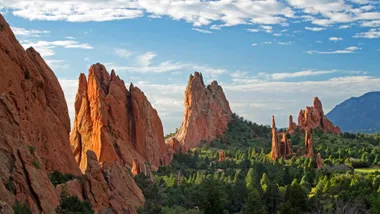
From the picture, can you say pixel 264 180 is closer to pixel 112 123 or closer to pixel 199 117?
pixel 112 123

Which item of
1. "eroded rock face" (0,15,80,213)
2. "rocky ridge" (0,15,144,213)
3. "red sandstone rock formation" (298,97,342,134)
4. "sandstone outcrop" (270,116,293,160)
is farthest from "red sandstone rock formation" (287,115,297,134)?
"eroded rock face" (0,15,80,213)

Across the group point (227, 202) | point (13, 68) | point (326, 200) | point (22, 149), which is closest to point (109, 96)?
point (227, 202)

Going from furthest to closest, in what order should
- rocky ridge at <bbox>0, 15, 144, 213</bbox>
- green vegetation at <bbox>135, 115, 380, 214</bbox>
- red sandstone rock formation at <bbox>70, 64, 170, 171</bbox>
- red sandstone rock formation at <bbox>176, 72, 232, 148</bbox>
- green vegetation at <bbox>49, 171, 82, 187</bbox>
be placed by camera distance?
red sandstone rock formation at <bbox>176, 72, 232, 148</bbox>, red sandstone rock formation at <bbox>70, 64, 170, 171</bbox>, green vegetation at <bbox>135, 115, 380, 214</bbox>, green vegetation at <bbox>49, 171, 82, 187</bbox>, rocky ridge at <bbox>0, 15, 144, 213</bbox>

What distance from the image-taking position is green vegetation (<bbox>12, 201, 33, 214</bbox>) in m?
29.7

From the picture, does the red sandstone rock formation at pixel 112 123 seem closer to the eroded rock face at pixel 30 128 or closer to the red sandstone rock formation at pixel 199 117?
the eroded rock face at pixel 30 128

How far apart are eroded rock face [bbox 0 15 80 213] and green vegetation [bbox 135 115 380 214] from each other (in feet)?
34.0

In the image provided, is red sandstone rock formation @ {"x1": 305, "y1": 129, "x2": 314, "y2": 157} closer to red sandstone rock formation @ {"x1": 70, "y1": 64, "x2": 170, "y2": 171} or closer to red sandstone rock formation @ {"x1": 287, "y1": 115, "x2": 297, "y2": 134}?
red sandstone rock formation @ {"x1": 287, "y1": 115, "x2": 297, "y2": 134}

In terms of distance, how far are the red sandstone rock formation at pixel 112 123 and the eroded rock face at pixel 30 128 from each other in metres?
28.4

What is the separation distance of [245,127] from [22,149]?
137941 millimetres

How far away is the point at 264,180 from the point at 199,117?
248ft

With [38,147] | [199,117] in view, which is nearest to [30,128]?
[38,147]

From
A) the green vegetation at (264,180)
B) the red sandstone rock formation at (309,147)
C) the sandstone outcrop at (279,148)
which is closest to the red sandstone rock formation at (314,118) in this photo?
the green vegetation at (264,180)

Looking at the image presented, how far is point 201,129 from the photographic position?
15588 centimetres

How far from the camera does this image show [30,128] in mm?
41875
